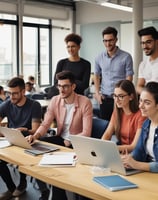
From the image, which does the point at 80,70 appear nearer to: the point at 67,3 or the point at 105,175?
the point at 105,175

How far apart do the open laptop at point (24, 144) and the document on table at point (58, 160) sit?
143 mm

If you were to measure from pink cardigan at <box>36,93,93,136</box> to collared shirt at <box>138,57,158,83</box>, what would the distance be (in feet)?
2.38

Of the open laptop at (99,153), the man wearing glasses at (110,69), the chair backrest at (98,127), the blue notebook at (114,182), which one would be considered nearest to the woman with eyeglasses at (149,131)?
the open laptop at (99,153)

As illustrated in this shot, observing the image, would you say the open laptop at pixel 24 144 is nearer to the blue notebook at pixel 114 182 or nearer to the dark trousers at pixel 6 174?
the dark trousers at pixel 6 174

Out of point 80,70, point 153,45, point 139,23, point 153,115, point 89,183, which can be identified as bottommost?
point 89,183

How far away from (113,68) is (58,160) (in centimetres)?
194

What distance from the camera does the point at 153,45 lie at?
348cm

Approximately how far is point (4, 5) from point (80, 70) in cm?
548

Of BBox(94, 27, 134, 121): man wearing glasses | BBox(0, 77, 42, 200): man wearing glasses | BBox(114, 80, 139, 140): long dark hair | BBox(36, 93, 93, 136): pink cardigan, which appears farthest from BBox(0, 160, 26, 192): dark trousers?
BBox(94, 27, 134, 121): man wearing glasses

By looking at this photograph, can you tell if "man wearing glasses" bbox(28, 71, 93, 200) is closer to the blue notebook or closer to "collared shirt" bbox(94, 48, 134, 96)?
"collared shirt" bbox(94, 48, 134, 96)

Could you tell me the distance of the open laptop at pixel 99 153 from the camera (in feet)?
6.73

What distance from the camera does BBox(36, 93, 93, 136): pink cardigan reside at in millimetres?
3297

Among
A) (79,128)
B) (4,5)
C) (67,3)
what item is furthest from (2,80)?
(79,128)

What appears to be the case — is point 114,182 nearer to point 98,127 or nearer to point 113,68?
point 98,127
